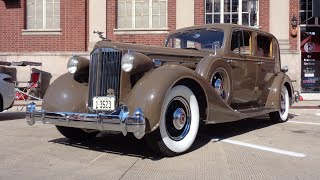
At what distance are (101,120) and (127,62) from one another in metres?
0.85

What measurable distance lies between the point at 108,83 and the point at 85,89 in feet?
2.13

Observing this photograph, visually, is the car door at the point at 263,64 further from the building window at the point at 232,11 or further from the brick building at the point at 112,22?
the building window at the point at 232,11

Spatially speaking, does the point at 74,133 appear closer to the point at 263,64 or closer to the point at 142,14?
the point at 263,64

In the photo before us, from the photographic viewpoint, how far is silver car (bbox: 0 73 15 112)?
10.7 meters

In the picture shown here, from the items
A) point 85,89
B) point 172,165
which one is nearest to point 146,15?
point 85,89

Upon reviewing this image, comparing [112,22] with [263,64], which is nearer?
[263,64]

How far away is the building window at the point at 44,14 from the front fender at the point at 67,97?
35.8 ft

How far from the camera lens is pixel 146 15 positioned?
17.0 meters

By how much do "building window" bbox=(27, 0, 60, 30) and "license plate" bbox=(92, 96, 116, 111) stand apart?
11.7 m

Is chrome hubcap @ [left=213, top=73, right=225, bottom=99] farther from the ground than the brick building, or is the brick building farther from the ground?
the brick building

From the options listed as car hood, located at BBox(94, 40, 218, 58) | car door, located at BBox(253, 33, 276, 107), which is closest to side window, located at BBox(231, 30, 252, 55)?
car door, located at BBox(253, 33, 276, 107)

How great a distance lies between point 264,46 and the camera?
9.45 meters

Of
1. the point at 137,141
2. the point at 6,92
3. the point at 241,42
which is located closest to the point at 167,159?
the point at 137,141

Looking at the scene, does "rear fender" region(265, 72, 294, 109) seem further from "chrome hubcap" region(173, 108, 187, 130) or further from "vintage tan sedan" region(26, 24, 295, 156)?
"chrome hubcap" region(173, 108, 187, 130)
